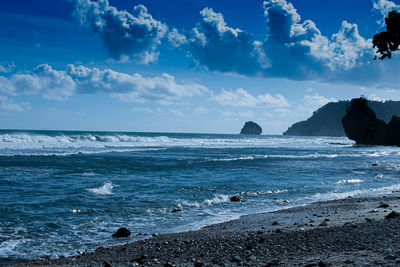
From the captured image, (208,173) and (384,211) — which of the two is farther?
(208,173)

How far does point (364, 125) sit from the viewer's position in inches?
3452

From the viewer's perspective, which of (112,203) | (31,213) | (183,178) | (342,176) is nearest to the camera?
(31,213)

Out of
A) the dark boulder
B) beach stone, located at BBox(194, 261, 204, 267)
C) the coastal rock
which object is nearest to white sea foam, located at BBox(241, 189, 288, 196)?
beach stone, located at BBox(194, 261, 204, 267)

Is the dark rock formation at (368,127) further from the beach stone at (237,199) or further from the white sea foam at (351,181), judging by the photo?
the beach stone at (237,199)

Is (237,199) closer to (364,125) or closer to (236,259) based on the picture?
(236,259)

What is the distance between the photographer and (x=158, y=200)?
1392 centimetres

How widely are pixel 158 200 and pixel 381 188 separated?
12.6m

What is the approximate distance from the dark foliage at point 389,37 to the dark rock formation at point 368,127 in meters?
71.4

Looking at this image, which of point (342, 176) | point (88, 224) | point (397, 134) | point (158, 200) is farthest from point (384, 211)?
point (397, 134)

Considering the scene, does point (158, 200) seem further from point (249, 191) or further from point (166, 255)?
point (166, 255)

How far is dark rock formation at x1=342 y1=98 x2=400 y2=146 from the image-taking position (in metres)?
80.3

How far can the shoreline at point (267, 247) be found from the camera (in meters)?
5.82

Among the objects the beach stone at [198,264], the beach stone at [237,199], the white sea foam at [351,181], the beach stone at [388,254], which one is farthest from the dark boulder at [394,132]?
the beach stone at [198,264]

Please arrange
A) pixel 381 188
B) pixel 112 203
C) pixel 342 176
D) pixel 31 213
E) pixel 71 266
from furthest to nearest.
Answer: pixel 342 176 < pixel 381 188 < pixel 112 203 < pixel 31 213 < pixel 71 266
